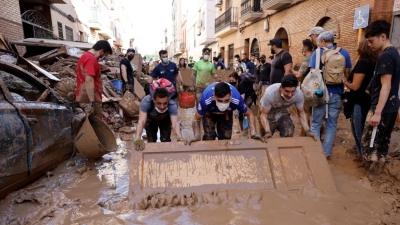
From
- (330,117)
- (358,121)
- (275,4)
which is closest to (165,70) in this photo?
(330,117)

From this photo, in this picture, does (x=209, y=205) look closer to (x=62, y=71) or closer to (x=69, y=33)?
(x=62, y=71)

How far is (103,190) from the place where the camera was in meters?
2.95

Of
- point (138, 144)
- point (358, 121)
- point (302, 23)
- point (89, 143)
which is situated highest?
point (302, 23)

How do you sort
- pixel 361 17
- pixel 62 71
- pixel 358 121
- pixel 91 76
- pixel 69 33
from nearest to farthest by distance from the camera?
pixel 358 121
pixel 91 76
pixel 62 71
pixel 361 17
pixel 69 33

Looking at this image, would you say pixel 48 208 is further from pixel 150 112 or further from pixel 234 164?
pixel 234 164

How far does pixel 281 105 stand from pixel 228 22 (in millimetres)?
16550

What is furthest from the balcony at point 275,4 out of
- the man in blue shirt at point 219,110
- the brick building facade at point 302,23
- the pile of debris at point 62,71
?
the man in blue shirt at point 219,110

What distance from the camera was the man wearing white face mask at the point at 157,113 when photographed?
2.95 metres

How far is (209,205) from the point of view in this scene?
94.2 inches

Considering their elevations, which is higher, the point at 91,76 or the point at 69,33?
the point at 69,33

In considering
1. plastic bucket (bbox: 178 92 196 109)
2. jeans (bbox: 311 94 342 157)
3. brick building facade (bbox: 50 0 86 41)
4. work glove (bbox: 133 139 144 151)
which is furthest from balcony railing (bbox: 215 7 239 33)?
work glove (bbox: 133 139 144 151)

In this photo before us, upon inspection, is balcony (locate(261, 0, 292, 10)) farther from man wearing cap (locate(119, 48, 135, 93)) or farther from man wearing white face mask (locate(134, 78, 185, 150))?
man wearing white face mask (locate(134, 78, 185, 150))

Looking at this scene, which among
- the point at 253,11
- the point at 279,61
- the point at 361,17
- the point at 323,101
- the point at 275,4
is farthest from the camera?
the point at 253,11

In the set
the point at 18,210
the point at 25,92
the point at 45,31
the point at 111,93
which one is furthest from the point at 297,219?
the point at 45,31
